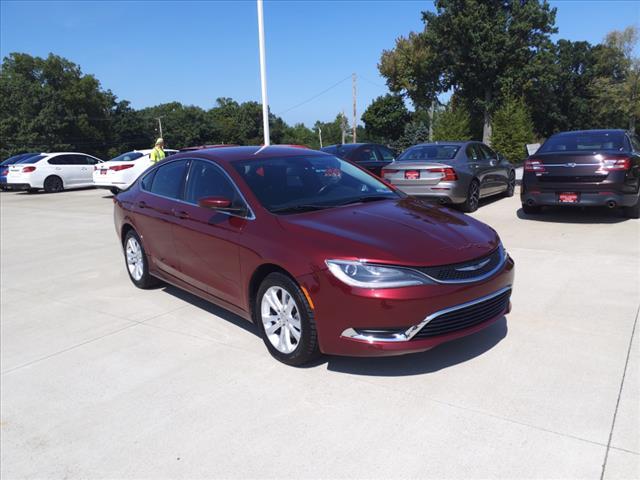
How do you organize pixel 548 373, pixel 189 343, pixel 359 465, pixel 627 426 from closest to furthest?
pixel 359 465 < pixel 627 426 < pixel 548 373 < pixel 189 343

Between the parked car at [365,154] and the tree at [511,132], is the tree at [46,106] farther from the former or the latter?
the parked car at [365,154]

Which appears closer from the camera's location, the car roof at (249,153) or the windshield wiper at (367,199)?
the windshield wiper at (367,199)

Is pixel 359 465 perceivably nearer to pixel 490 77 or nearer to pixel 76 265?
pixel 76 265

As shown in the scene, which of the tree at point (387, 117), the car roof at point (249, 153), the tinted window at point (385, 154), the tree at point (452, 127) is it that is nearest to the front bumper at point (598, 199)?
the car roof at point (249, 153)

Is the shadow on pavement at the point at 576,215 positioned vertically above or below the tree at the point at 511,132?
below

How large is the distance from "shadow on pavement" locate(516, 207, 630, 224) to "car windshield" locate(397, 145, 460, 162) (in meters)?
1.75

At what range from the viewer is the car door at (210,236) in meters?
4.00

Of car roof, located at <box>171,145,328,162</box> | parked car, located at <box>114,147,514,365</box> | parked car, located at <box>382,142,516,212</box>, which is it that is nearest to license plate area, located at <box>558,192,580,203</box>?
parked car, located at <box>382,142,516,212</box>

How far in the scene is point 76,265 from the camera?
729cm

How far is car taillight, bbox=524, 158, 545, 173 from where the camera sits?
8383mm

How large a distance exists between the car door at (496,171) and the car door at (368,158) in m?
2.53

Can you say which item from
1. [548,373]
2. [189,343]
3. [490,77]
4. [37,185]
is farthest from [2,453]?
[490,77]

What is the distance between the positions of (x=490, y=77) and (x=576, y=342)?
35.9 metres

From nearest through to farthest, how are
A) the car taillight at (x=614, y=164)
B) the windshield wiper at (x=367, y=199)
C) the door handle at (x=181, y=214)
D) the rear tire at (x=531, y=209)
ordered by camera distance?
1. the windshield wiper at (x=367, y=199)
2. the door handle at (x=181, y=214)
3. the car taillight at (x=614, y=164)
4. the rear tire at (x=531, y=209)
